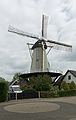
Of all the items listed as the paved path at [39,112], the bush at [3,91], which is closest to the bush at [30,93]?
the bush at [3,91]

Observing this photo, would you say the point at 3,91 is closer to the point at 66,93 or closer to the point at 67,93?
the point at 66,93

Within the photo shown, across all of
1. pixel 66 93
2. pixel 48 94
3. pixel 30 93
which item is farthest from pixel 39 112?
pixel 66 93

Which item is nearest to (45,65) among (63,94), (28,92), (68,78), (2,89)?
(68,78)

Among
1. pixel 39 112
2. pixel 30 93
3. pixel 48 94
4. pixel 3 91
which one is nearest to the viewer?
pixel 39 112

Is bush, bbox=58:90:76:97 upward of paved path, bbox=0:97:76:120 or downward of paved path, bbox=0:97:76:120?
upward

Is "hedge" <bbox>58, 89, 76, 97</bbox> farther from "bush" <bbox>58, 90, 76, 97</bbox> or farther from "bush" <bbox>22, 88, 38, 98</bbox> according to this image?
"bush" <bbox>22, 88, 38, 98</bbox>

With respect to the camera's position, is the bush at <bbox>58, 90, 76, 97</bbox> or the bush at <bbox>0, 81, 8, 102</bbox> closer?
the bush at <bbox>0, 81, 8, 102</bbox>

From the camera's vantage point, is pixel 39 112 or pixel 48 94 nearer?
pixel 39 112

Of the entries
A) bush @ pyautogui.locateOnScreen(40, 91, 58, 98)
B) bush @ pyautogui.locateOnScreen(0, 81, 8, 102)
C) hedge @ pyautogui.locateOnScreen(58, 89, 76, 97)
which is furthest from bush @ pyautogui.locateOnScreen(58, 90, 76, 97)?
bush @ pyautogui.locateOnScreen(0, 81, 8, 102)

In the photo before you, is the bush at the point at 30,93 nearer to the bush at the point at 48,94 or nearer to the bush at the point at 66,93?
the bush at the point at 48,94

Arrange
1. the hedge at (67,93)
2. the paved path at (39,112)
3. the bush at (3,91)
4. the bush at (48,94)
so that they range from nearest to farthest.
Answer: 1. the paved path at (39,112)
2. the bush at (3,91)
3. the bush at (48,94)
4. the hedge at (67,93)

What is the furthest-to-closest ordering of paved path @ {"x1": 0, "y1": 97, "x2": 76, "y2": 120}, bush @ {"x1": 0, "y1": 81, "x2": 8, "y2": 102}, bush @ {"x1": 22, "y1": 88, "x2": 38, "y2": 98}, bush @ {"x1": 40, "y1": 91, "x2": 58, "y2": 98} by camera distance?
1. bush @ {"x1": 40, "y1": 91, "x2": 58, "y2": 98}
2. bush @ {"x1": 22, "y1": 88, "x2": 38, "y2": 98}
3. bush @ {"x1": 0, "y1": 81, "x2": 8, "y2": 102}
4. paved path @ {"x1": 0, "y1": 97, "x2": 76, "y2": 120}

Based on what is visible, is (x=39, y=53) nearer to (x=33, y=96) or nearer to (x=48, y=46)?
(x=48, y=46)

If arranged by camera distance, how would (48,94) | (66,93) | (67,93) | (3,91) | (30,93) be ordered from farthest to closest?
(67,93)
(66,93)
(48,94)
(30,93)
(3,91)
